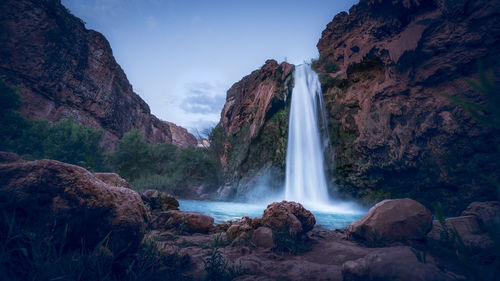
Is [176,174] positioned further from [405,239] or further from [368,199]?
[405,239]

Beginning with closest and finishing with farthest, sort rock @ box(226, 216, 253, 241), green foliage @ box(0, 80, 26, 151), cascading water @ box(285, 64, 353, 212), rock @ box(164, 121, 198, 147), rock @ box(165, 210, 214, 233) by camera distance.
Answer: rock @ box(226, 216, 253, 241) → rock @ box(165, 210, 214, 233) → green foliage @ box(0, 80, 26, 151) → cascading water @ box(285, 64, 353, 212) → rock @ box(164, 121, 198, 147)

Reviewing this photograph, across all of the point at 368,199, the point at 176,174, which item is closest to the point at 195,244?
the point at 368,199

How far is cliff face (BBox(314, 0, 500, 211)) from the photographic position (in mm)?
8945

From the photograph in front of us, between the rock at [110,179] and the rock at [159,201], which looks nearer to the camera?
the rock at [110,179]

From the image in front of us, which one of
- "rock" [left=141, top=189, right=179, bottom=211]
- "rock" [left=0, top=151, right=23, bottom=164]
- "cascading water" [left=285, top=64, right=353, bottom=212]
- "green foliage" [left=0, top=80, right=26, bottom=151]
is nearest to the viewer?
"rock" [left=0, top=151, right=23, bottom=164]

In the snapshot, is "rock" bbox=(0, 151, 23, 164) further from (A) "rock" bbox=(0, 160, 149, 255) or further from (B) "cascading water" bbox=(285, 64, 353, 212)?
(B) "cascading water" bbox=(285, 64, 353, 212)

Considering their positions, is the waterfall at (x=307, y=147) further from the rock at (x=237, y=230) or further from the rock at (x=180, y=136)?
the rock at (x=180, y=136)

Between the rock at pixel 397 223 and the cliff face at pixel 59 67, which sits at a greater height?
the cliff face at pixel 59 67

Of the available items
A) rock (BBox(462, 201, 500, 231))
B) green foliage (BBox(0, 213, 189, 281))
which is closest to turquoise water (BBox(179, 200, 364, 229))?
rock (BBox(462, 201, 500, 231))

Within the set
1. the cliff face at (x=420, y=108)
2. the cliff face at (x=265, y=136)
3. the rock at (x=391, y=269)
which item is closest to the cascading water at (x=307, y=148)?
the cliff face at (x=265, y=136)

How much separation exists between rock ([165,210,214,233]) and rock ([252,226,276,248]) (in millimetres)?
1533

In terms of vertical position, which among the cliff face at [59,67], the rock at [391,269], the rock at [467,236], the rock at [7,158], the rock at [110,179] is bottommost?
the rock at [391,269]

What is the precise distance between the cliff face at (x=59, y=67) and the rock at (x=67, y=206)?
120 ft

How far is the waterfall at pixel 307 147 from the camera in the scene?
15.9m
